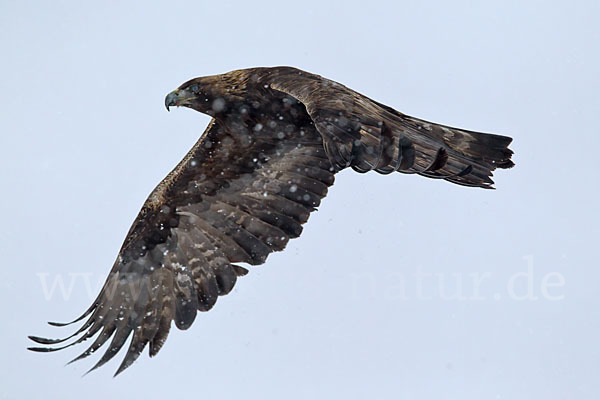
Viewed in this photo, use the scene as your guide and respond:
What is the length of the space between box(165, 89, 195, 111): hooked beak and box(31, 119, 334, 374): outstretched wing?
Result: 0.39 m

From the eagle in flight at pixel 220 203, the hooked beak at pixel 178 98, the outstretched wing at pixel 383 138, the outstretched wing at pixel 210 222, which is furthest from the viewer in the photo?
the outstretched wing at pixel 210 222

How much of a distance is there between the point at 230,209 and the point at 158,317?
141 cm

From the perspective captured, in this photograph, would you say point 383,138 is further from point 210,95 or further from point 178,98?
point 178,98

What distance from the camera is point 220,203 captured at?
10078 millimetres

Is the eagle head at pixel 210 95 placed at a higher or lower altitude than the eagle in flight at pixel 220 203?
higher

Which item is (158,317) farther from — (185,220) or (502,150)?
(502,150)

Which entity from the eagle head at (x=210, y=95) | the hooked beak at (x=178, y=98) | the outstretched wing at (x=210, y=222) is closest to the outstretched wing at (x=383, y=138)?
the eagle head at (x=210, y=95)

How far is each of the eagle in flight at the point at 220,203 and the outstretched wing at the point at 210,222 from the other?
0.01 metres

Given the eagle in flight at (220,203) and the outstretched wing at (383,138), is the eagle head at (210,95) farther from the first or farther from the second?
the outstretched wing at (383,138)

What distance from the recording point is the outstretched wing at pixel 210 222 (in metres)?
9.60

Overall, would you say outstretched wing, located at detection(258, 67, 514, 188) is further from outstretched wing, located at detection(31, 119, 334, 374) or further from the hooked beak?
outstretched wing, located at detection(31, 119, 334, 374)

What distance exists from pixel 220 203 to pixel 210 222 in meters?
0.23

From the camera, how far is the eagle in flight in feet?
30.0

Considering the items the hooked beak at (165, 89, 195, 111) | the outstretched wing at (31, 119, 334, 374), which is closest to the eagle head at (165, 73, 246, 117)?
the hooked beak at (165, 89, 195, 111)
